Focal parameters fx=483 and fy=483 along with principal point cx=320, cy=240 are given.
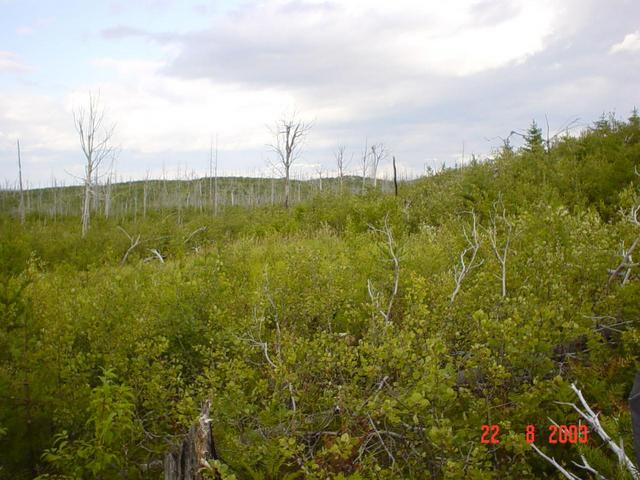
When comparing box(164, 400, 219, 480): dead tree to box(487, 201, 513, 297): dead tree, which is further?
box(487, 201, 513, 297): dead tree

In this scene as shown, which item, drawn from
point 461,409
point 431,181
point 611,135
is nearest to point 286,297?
point 461,409

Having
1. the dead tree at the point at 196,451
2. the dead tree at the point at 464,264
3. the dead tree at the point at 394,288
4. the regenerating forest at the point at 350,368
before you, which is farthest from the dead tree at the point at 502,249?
the dead tree at the point at 196,451

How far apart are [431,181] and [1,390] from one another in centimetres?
1470

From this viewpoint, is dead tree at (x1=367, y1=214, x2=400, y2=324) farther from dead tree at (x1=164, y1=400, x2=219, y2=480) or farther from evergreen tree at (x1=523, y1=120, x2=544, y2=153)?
evergreen tree at (x1=523, y1=120, x2=544, y2=153)

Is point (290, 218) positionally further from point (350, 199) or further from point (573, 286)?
point (573, 286)
